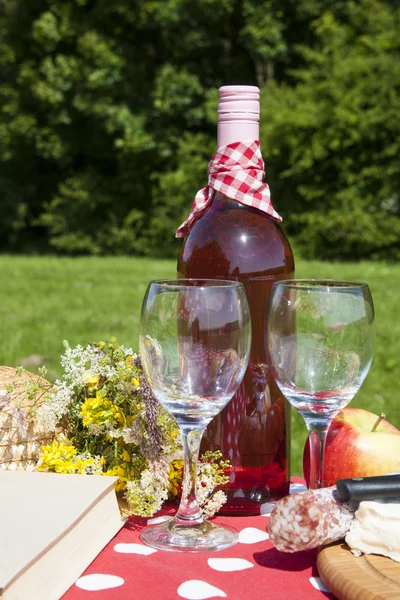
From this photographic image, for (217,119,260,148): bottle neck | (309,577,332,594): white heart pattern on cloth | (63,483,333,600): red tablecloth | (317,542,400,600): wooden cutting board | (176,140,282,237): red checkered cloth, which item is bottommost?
(309,577,332,594): white heart pattern on cloth

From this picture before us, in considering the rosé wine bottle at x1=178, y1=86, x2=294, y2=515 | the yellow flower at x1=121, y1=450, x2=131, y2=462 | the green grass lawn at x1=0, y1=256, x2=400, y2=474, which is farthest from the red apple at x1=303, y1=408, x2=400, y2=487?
the green grass lawn at x1=0, y1=256, x2=400, y2=474

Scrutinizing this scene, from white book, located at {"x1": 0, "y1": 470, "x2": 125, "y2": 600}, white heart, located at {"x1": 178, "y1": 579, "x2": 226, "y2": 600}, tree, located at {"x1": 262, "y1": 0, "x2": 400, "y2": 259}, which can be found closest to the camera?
white book, located at {"x1": 0, "y1": 470, "x2": 125, "y2": 600}

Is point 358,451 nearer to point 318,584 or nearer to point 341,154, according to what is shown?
point 318,584

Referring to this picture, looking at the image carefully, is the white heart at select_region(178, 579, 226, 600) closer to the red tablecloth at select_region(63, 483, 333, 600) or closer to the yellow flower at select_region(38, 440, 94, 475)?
the red tablecloth at select_region(63, 483, 333, 600)

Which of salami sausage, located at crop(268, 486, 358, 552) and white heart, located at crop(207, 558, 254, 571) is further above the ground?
salami sausage, located at crop(268, 486, 358, 552)

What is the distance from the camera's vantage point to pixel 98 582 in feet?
3.22

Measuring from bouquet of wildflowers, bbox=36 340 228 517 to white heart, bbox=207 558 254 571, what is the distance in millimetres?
131

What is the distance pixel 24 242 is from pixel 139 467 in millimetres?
16535

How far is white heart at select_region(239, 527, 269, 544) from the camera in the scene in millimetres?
1141

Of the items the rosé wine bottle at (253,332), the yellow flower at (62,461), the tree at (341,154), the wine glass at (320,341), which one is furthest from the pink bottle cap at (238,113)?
the tree at (341,154)

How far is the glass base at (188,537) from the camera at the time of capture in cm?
108

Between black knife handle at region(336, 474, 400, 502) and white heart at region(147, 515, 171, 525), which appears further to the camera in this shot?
white heart at region(147, 515, 171, 525)

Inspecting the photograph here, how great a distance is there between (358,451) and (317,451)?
4.3 inches

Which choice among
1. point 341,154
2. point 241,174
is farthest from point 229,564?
point 341,154
